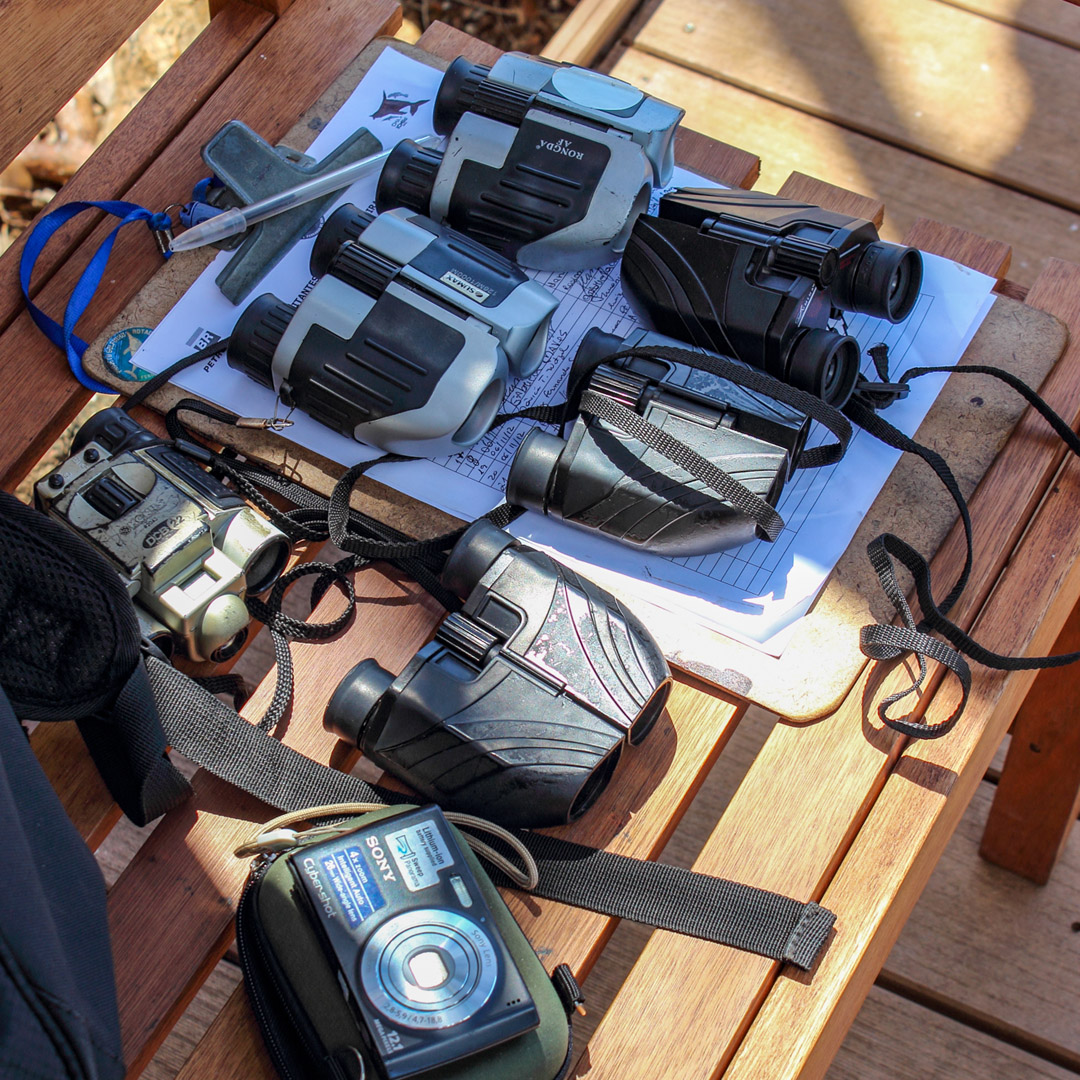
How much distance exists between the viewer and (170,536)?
889 mm

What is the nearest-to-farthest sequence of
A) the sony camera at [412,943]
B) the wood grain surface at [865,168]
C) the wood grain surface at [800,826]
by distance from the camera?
1. the sony camera at [412,943]
2. the wood grain surface at [800,826]
3. the wood grain surface at [865,168]

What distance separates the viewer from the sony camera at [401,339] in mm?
963

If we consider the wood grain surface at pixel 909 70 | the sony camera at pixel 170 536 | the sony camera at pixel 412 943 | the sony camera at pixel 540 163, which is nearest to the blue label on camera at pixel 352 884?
the sony camera at pixel 412 943

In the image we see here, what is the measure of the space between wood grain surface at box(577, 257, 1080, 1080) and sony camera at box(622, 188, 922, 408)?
175 mm

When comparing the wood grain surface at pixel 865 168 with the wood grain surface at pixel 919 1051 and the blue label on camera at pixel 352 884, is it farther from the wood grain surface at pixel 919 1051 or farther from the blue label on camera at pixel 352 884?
the blue label on camera at pixel 352 884

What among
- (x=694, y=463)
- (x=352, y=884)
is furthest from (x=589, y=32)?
(x=352, y=884)

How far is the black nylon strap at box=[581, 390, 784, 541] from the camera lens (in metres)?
0.90

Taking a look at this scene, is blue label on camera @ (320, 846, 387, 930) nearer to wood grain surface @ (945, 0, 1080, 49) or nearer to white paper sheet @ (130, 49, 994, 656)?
white paper sheet @ (130, 49, 994, 656)

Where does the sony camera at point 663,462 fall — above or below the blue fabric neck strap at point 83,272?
above

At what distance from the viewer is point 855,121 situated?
1.58 metres

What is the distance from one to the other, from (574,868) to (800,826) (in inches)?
7.0

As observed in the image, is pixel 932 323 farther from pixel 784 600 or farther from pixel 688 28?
pixel 688 28

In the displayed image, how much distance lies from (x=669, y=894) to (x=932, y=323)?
585 millimetres

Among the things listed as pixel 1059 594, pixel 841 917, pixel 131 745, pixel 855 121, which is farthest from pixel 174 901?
pixel 855 121
